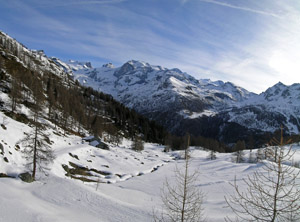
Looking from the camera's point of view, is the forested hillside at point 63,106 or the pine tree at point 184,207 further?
the forested hillside at point 63,106

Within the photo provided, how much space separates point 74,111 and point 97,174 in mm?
71403

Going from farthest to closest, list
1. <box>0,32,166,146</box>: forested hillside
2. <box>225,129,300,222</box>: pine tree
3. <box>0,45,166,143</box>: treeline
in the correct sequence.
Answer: <box>0,45,166,143</box>: treeline < <box>0,32,166,146</box>: forested hillside < <box>225,129,300,222</box>: pine tree

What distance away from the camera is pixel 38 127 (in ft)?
75.6

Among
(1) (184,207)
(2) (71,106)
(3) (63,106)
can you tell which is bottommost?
(1) (184,207)

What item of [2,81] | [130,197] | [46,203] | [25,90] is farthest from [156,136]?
[46,203]

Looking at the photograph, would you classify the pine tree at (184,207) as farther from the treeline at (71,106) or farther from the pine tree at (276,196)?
the treeline at (71,106)

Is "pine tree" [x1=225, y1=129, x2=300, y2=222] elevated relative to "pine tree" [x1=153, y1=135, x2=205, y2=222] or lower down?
elevated

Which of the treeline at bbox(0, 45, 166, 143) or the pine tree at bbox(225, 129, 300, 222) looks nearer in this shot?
the pine tree at bbox(225, 129, 300, 222)

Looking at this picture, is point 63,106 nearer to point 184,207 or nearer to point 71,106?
point 71,106

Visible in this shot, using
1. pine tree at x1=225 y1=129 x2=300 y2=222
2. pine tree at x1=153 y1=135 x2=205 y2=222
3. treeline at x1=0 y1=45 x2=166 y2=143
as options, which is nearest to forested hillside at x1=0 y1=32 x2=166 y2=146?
treeline at x1=0 y1=45 x2=166 y2=143

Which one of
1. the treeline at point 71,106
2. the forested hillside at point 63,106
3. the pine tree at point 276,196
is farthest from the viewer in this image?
the treeline at point 71,106

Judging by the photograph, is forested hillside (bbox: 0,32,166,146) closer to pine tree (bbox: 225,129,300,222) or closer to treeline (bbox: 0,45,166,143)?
treeline (bbox: 0,45,166,143)

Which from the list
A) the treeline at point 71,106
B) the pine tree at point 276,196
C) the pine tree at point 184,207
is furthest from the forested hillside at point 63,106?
the pine tree at point 276,196

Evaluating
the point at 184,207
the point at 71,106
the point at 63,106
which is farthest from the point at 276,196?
the point at 71,106
